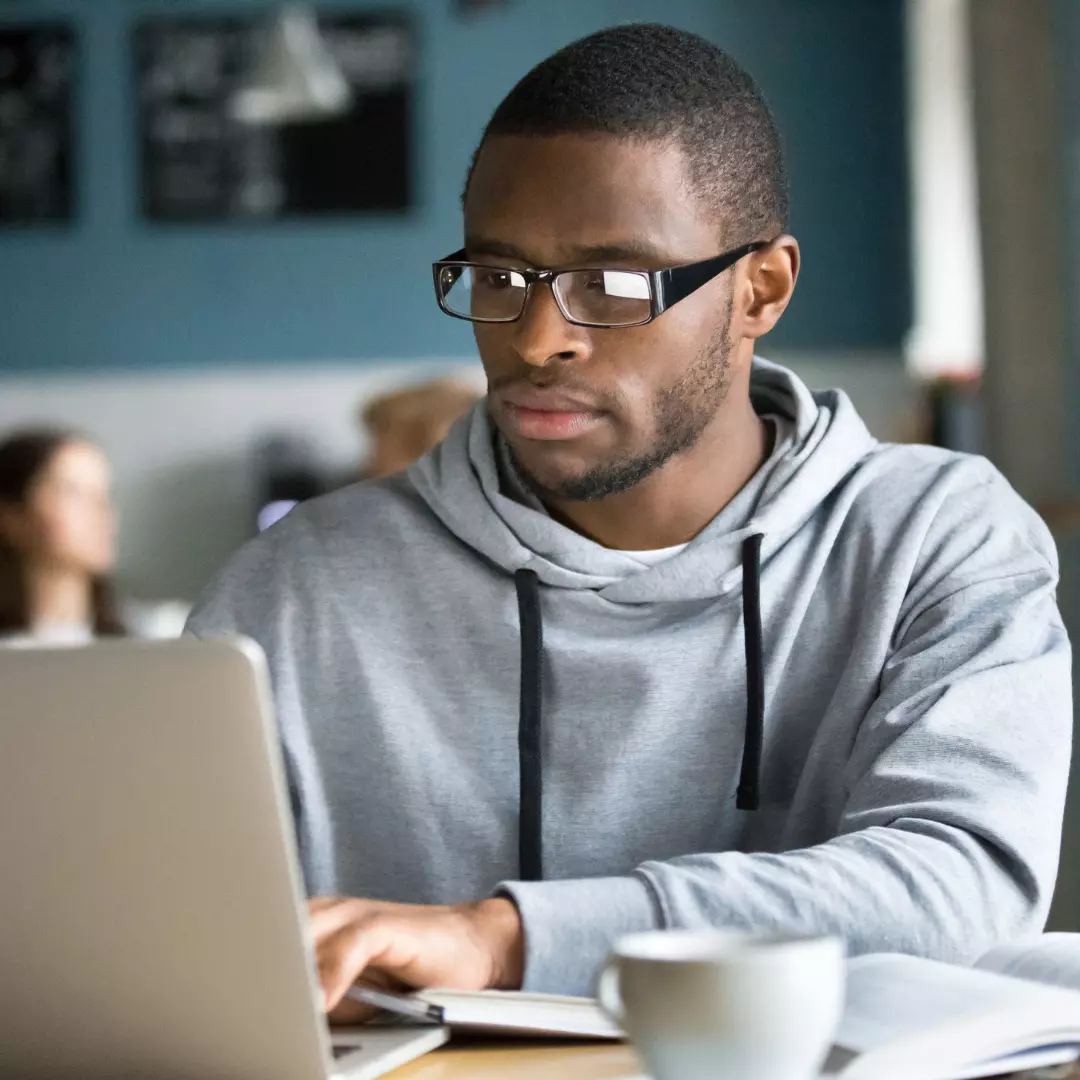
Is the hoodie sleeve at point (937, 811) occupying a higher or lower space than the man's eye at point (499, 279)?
lower

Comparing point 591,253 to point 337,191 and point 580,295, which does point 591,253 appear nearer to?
point 580,295

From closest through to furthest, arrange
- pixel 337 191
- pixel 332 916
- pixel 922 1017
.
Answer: pixel 922 1017, pixel 332 916, pixel 337 191

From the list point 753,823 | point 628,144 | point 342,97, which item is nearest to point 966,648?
point 753,823

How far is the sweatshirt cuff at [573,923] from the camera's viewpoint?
1.06 meters

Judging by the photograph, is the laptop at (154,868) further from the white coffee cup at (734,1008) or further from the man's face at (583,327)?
the man's face at (583,327)

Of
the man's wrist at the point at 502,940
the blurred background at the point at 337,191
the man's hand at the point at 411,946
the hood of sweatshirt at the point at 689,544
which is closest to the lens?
the man's hand at the point at 411,946

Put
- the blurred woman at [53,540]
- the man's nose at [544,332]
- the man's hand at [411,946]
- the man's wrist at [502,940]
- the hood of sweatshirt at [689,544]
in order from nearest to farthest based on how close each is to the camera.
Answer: the man's hand at [411,946]
the man's wrist at [502,940]
the man's nose at [544,332]
the hood of sweatshirt at [689,544]
the blurred woman at [53,540]

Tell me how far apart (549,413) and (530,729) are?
0.88ft

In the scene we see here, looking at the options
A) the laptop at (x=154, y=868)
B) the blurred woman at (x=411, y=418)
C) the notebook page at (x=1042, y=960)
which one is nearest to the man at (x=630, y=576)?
the notebook page at (x=1042, y=960)

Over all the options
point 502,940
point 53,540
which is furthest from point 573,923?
point 53,540

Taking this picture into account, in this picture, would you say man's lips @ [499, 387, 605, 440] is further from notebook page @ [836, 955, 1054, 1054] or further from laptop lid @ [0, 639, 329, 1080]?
laptop lid @ [0, 639, 329, 1080]

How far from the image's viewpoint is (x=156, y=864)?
0.78 m

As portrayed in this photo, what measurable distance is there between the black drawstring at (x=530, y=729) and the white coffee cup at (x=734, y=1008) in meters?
0.73

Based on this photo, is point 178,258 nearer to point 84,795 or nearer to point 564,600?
point 564,600
